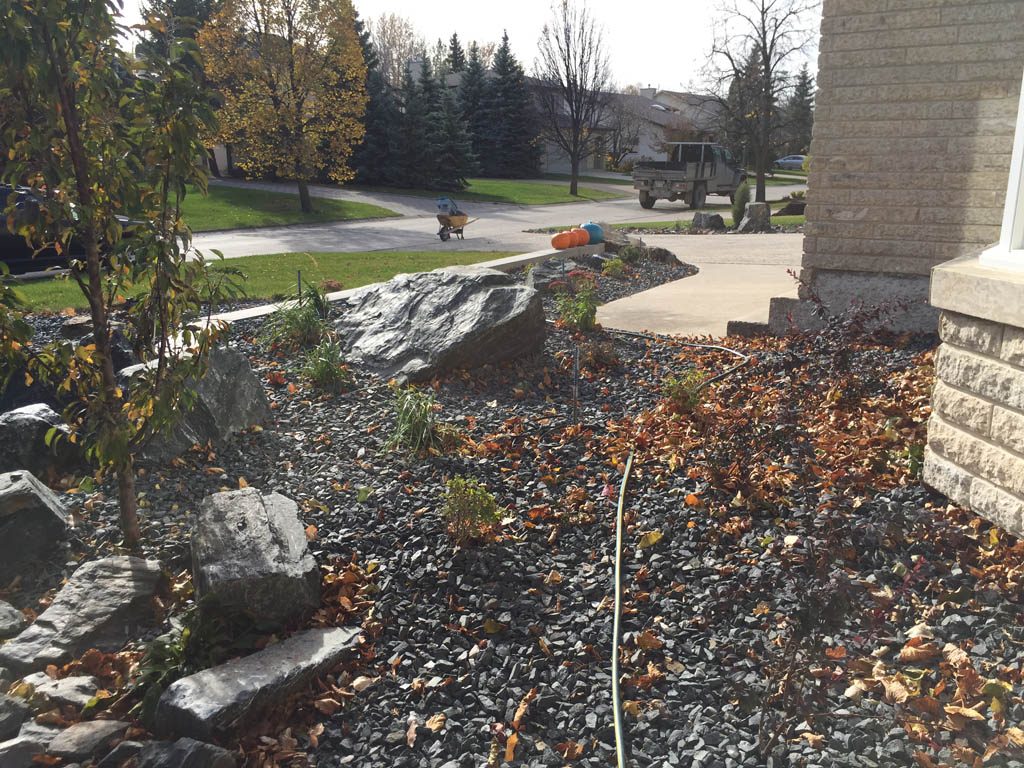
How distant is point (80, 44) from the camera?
118 inches

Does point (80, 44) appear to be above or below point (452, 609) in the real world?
above

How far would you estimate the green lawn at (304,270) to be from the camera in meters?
8.86

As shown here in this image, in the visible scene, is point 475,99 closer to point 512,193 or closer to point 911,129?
point 512,193

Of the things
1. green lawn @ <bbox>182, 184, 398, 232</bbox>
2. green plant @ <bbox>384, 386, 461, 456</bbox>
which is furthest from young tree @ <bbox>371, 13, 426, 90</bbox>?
green plant @ <bbox>384, 386, 461, 456</bbox>

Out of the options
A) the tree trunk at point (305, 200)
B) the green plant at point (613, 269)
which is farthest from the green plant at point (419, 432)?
the tree trunk at point (305, 200)

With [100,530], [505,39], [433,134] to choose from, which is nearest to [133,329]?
[100,530]

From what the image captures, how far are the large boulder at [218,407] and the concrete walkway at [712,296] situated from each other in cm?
390

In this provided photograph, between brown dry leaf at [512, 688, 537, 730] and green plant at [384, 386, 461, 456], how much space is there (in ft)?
6.54

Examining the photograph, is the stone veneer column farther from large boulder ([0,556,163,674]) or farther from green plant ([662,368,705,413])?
large boulder ([0,556,163,674])

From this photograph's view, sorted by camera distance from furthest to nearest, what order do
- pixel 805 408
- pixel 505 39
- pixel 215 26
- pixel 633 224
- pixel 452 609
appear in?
pixel 505 39
pixel 633 224
pixel 215 26
pixel 805 408
pixel 452 609

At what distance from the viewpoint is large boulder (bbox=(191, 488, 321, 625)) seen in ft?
10.2

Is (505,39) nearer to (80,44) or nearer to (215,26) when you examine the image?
(215,26)

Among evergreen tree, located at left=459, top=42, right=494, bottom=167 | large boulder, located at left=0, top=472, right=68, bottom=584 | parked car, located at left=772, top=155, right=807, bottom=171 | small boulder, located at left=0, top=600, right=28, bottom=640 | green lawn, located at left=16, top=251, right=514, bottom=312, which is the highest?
evergreen tree, located at left=459, top=42, right=494, bottom=167

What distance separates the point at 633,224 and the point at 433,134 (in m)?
13.5
